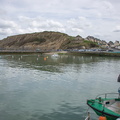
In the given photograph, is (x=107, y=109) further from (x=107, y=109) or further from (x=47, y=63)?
(x=47, y=63)

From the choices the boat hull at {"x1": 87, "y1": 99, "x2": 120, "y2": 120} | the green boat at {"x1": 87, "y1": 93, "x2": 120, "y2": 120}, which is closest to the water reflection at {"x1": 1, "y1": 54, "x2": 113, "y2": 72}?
the green boat at {"x1": 87, "y1": 93, "x2": 120, "y2": 120}

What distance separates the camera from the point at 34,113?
16.0m

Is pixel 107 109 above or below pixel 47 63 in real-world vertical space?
below

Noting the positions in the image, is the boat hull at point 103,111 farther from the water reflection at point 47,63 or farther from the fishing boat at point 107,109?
the water reflection at point 47,63

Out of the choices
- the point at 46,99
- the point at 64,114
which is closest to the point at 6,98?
the point at 46,99

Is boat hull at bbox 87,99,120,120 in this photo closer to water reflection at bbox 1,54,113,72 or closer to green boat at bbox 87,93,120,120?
green boat at bbox 87,93,120,120

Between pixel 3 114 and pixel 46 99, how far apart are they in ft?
18.8

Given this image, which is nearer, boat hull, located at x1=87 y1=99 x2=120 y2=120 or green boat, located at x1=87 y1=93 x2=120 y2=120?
boat hull, located at x1=87 y1=99 x2=120 y2=120

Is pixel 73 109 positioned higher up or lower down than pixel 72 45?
lower down

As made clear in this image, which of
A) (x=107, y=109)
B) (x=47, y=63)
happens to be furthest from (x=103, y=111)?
(x=47, y=63)

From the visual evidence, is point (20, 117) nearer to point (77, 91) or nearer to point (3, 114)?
point (3, 114)

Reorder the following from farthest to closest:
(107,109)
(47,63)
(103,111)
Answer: (47,63) < (107,109) < (103,111)

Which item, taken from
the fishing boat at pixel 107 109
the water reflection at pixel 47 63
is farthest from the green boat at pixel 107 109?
the water reflection at pixel 47 63

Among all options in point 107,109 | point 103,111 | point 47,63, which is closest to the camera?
point 103,111
